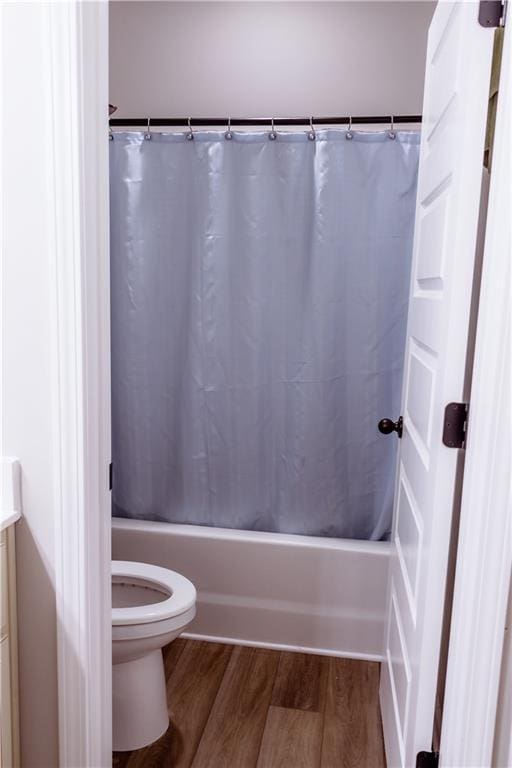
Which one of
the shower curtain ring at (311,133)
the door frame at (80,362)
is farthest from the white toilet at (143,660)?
the shower curtain ring at (311,133)

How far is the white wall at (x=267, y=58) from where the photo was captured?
2479 mm

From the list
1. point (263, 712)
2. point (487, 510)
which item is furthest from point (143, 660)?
point (487, 510)

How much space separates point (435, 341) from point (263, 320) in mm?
1027

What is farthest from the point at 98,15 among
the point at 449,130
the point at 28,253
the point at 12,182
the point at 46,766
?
the point at 46,766

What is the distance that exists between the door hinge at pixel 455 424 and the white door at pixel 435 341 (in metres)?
0.01

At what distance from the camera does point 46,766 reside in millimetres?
1256

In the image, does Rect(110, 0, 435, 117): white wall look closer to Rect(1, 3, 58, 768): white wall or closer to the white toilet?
Rect(1, 3, 58, 768): white wall

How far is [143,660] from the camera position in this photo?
1.80m

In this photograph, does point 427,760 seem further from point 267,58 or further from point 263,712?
point 267,58

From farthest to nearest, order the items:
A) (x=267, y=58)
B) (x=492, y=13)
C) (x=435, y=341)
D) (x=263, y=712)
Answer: (x=267, y=58) → (x=263, y=712) → (x=435, y=341) → (x=492, y=13)

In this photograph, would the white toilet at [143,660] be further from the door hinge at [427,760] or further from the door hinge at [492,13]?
the door hinge at [492,13]

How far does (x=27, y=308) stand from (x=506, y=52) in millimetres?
922

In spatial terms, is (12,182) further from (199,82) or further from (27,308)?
(199,82)

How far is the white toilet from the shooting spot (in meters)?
1.69
